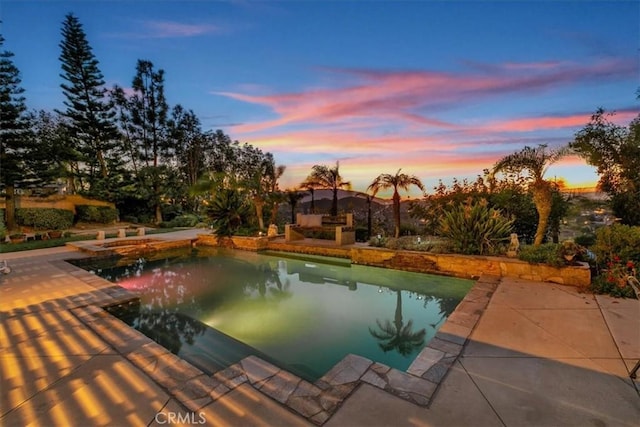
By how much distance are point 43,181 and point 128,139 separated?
6.15 metres

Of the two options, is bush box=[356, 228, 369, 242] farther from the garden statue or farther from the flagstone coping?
the flagstone coping

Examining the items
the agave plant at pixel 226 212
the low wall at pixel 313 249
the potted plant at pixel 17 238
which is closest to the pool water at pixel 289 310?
the low wall at pixel 313 249

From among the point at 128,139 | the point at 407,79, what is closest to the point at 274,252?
the point at 407,79

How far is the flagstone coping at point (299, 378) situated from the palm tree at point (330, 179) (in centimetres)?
969

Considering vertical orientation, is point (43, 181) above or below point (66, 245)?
above

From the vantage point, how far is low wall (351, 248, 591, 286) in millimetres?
4543

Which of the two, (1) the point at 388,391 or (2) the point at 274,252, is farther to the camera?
(2) the point at 274,252

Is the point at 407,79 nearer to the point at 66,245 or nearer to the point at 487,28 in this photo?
→ the point at 487,28

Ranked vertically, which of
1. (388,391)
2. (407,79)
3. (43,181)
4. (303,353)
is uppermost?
(407,79)

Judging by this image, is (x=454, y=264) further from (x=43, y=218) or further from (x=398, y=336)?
(x=43, y=218)

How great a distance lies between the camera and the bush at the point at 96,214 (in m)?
15.4

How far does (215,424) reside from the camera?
5.62 feet

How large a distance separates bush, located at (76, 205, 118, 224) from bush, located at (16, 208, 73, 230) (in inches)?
40.4

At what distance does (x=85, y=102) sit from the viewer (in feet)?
54.2
